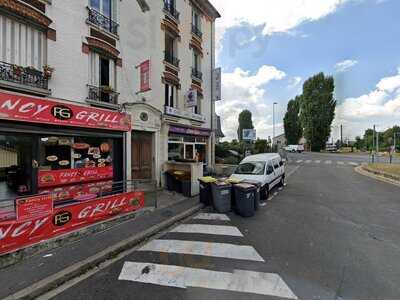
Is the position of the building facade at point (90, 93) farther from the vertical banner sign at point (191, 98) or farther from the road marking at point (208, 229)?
the road marking at point (208, 229)

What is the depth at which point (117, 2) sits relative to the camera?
9.98 metres

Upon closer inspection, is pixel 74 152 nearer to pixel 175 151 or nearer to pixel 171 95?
pixel 175 151

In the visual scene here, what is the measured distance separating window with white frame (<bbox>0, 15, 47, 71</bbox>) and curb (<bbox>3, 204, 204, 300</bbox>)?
6.01 meters

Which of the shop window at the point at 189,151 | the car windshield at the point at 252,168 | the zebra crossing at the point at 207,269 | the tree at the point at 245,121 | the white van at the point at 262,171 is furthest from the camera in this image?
the tree at the point at 245,121

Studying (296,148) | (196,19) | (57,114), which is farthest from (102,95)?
(296,148)

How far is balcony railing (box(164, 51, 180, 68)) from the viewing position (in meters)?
13.2

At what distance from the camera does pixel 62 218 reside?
18.1ft

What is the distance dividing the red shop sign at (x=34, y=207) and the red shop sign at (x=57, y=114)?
2621mm

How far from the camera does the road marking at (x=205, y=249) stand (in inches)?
195

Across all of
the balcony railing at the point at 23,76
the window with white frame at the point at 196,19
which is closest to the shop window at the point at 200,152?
the window with white frame at the point at 196,19

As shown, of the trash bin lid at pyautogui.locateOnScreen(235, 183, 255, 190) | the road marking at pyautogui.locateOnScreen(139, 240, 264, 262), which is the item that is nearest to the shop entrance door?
the trash bin lid at pyautogui.locateOnScreen(235, 183, 255, 190)

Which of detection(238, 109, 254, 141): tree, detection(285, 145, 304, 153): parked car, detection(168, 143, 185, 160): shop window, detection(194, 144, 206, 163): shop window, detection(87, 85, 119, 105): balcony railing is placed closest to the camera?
detection(87, 85, 119, 105): balcony railing

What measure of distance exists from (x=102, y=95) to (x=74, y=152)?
250 centimetres

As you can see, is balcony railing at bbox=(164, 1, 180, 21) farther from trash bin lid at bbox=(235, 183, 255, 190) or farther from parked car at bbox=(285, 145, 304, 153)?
parked car at bbox=(285, 145, 304, 153)
